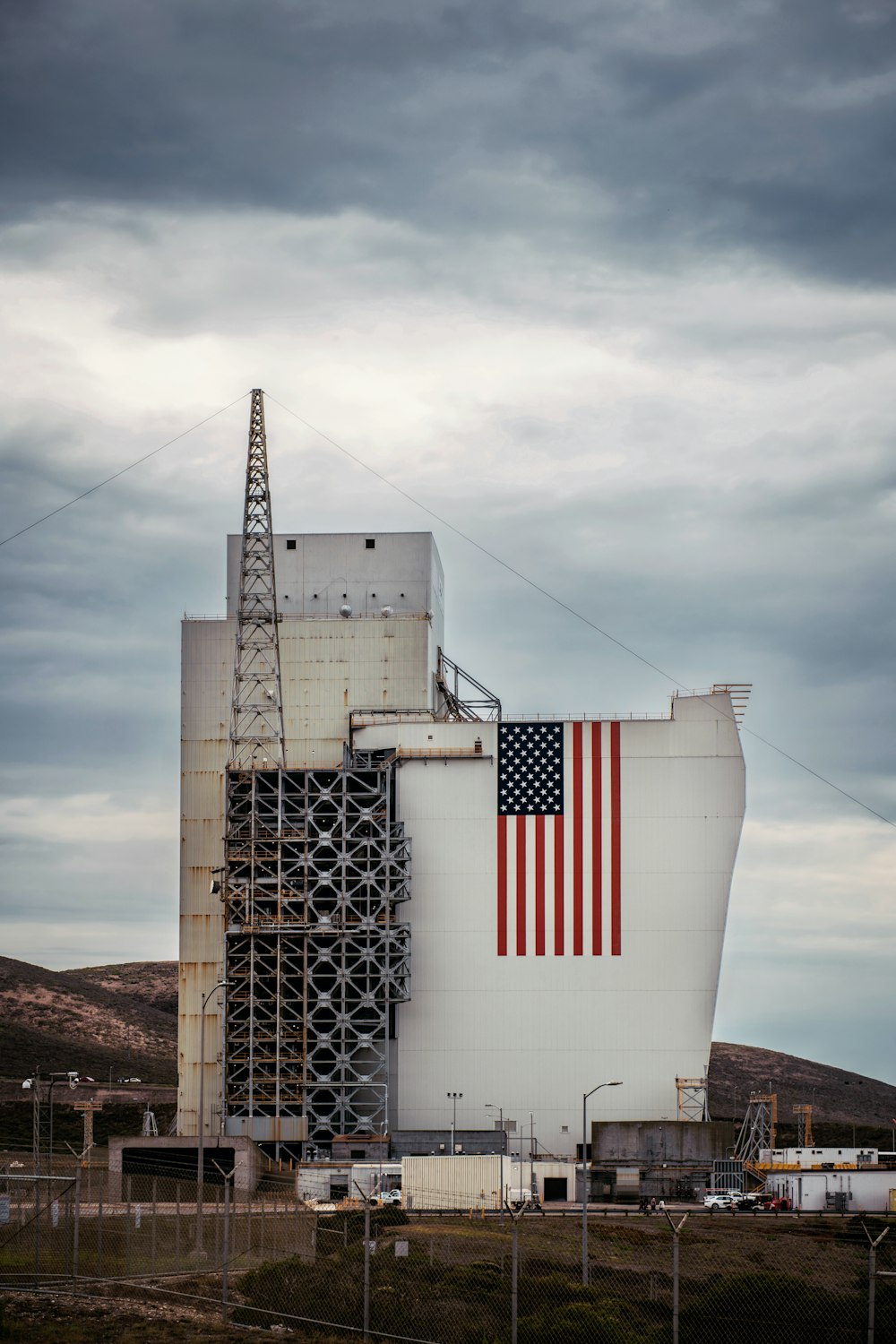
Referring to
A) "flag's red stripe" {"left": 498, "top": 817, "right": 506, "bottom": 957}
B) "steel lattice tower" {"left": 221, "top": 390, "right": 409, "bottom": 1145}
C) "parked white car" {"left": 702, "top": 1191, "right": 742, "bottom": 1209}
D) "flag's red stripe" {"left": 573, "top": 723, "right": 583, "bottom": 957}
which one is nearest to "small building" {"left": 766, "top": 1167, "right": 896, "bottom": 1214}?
"parked white car" {"left": 702, "top": 1191, "right": 742, "bottom": 1209}

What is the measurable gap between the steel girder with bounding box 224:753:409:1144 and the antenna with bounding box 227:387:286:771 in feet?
7.73

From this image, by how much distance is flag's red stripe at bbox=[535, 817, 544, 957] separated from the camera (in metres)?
115

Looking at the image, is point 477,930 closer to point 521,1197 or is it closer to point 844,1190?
point 521,1197

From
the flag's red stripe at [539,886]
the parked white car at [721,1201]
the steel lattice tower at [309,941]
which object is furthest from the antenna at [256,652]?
the parked white car at [721,1201]

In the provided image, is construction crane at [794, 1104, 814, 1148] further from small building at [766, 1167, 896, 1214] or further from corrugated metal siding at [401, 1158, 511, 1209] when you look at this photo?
corrugated metal siding at [401, 1158, 511, 1209]

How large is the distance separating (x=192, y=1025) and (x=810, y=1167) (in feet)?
144

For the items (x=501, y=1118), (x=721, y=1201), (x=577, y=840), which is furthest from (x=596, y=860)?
(x=721, y=1201)

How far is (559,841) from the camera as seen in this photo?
116m

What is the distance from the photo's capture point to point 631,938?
11538 centimetres

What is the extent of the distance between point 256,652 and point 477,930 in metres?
25.4

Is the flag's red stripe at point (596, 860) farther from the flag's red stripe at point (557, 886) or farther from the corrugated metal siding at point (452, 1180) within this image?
the corrugated metal siding at point (452, 1180)

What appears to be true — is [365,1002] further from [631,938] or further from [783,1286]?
[783,1286]

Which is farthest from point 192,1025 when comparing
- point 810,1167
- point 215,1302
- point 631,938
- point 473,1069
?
point 215,1302

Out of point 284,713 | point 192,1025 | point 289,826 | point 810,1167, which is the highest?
point 284,713
